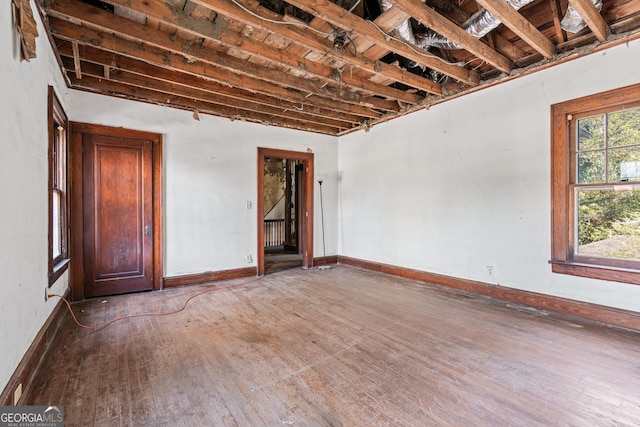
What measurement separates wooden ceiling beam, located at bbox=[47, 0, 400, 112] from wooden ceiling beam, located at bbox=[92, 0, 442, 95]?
1.28 feet

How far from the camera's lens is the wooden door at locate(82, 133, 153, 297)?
4.07 metres

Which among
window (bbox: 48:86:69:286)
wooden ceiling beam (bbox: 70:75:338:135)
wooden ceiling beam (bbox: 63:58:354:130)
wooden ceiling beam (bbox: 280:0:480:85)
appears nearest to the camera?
wooden ceiling beam (bbox: 280:0:480:85)

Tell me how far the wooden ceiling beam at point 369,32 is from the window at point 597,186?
1275 millimetres

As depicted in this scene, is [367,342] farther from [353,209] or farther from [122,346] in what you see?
[353,209]

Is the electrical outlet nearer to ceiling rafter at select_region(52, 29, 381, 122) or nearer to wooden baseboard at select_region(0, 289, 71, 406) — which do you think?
wooden baseboard at select_region(0, 289, 71, 406)

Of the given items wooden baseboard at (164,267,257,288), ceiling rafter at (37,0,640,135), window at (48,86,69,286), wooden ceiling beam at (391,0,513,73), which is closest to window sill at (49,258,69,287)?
window at (48,86,69,286)

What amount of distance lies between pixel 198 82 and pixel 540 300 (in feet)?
16.8

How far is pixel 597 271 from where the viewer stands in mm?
3086

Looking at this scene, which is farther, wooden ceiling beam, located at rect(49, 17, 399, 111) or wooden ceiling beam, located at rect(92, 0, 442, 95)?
wooden ceiling beam, located at rect(49, 17, 399, 111)

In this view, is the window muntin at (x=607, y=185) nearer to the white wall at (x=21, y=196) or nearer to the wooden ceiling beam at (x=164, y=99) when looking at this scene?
the wooden ceiling beam at (x=164, y=99)

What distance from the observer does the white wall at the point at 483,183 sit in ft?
10.6

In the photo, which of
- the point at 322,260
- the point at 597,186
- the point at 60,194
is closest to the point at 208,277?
the point at 60,194

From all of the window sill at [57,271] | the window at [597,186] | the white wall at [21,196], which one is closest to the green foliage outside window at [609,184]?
the window at [597,186]

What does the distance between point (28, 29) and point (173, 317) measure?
2811 millimetres
